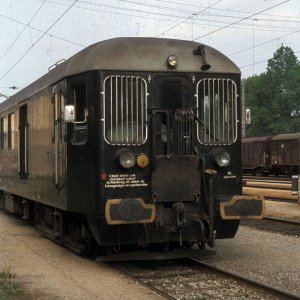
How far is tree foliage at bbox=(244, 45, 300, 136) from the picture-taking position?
7844 cm

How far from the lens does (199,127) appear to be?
8.31 meters

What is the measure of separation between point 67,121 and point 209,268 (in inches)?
115

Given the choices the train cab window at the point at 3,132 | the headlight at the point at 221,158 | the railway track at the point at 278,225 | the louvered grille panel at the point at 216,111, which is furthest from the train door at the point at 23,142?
the railway track at the point at 278,225

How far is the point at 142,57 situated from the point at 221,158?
6.09ft

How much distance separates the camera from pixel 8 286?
682 cm

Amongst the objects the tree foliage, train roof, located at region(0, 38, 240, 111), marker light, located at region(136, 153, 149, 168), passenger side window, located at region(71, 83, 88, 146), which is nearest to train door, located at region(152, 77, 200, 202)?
marker light, located at region(136, 153, 149, 168)

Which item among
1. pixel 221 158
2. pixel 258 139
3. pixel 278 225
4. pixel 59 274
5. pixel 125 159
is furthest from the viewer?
pixel 258 139

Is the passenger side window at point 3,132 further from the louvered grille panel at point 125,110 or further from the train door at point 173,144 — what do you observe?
the train door at point 173,144

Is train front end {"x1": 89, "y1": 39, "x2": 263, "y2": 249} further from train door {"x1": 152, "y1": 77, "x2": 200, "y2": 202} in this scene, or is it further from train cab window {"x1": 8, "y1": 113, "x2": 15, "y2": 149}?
train cab window {"x1": 8, "y1": 113, "x2": 15, "y2": 149}

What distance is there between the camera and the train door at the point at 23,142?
465 inches

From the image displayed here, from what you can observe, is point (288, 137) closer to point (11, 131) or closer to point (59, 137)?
point (11, 131)

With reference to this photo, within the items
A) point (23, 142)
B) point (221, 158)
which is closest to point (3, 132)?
point (23, 142)

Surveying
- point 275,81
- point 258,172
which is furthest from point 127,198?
point 275,81

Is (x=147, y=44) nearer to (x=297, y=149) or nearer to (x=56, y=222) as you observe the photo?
(x=56, y=222)
